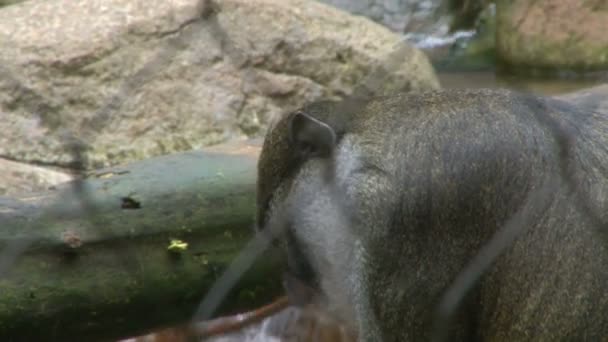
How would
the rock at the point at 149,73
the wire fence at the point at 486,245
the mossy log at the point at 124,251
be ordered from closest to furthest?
the wire fence at the point at 486,245
the mossy log at the point at 124,251
the rock at the point at 149,73

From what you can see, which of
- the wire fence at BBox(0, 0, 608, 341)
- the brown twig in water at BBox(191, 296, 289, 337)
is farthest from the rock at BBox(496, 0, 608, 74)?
the brown twig in water at BBox(191, 296, 289, 337)

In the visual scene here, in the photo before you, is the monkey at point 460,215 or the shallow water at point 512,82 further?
the shallow water at point 512,82

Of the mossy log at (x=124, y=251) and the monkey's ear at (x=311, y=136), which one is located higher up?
the monkey's ear at (x=311, y=136)

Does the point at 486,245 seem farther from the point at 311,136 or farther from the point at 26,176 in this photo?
the point at 26,176

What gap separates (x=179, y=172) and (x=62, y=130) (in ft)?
4.65

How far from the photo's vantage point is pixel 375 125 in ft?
9.59

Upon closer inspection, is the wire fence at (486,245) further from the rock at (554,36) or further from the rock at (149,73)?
the rock at (554,36)

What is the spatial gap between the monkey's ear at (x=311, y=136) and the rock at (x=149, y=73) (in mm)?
2048

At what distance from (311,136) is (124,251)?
0.85 m

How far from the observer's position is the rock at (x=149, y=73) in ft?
16.6

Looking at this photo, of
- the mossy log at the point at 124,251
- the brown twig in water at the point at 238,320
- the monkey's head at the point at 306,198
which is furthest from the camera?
the brown twig in water at the point at 238,320

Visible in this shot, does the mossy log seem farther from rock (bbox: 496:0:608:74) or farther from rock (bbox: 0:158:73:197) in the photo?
rock (bbox: 496:0:608:74)

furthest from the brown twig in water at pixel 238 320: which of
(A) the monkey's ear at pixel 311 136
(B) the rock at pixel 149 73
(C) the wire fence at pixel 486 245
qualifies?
(B) the rock at pixel 149 73

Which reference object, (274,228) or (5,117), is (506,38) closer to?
(5,117)
